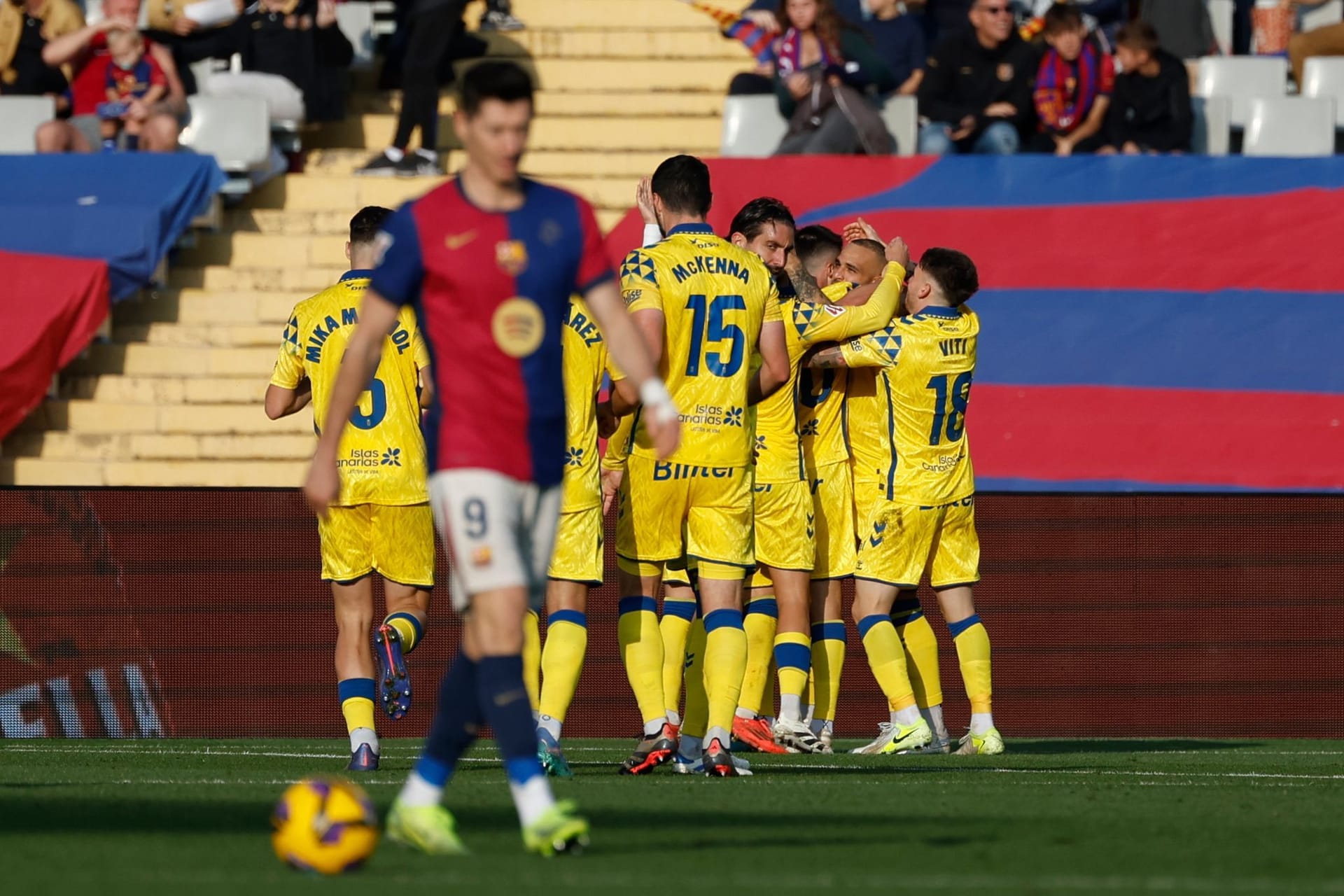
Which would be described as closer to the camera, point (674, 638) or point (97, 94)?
point (674, 638)

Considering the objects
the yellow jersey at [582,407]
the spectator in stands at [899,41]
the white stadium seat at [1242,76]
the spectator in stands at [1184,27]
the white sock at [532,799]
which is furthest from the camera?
the spectator in stands at [1184,27]

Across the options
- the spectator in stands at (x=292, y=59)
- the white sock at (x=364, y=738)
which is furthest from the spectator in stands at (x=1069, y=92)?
the white sock at (x=364, y=738)

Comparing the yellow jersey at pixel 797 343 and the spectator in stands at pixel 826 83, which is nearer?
the yellow jersey at pixel 797 343

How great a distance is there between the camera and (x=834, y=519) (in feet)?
38.1

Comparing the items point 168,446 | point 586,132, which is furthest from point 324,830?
point 586,132

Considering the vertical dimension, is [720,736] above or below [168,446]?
below

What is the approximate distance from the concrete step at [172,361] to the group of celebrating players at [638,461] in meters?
4.17

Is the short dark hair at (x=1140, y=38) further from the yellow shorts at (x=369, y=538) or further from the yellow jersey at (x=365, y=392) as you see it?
the yellow shorts at (x=369, y=538)

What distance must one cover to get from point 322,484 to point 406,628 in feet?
12.8

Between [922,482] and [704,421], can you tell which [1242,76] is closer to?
[922,482]

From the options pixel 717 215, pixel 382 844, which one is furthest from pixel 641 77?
pixel 382 844

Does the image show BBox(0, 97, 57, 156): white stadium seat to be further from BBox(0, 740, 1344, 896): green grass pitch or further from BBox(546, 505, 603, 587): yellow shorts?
BBox(546, 505, 603, 587): yellow shorts

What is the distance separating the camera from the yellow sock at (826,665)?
1170cm

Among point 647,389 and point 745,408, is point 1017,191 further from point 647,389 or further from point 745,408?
point 647,389
